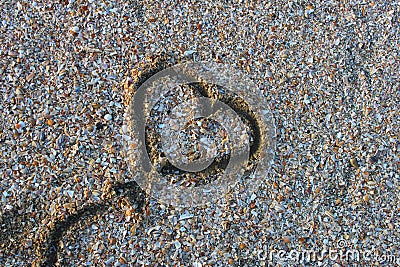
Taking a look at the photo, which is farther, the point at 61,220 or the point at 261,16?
the point at 261,16

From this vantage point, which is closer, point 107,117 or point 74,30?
point 107,117

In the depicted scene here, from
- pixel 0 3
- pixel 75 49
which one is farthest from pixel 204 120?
pixel 0 3

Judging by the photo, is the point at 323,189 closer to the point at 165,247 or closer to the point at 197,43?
the point at 165,247

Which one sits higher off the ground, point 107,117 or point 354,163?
point 107,117

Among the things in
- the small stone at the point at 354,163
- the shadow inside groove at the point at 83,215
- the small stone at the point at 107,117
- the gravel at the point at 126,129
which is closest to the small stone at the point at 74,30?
the gravel at the point at 126,129

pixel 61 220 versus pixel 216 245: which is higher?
pixel 61 220

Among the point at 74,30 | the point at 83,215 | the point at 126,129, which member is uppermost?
the point at 74,30

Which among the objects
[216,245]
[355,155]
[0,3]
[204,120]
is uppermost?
[0,3]

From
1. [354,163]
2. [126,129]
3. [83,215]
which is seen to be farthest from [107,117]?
[354,163]

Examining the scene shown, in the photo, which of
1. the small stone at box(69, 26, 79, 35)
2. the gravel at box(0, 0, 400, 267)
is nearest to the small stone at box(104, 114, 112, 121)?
the gravel at box(0, 0, 400, 267)

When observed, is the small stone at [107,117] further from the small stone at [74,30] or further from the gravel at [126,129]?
the small stone at [74,30]

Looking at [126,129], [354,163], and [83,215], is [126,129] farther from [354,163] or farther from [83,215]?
[354,163]
